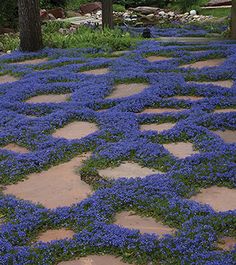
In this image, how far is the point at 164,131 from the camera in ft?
15.2

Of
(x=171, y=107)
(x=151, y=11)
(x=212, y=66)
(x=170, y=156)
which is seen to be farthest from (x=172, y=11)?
(x=170, y=156)

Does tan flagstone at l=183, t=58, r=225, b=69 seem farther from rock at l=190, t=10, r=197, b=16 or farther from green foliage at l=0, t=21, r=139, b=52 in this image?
rock at l=190, t=10, r=197, b=16

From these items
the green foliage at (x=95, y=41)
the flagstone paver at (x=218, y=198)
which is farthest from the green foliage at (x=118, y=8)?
the flagstone paver at (x=218, y=198)

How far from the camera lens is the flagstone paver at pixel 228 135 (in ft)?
14.4

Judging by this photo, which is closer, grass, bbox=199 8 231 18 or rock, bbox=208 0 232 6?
grass, bbox=199 8 231 18

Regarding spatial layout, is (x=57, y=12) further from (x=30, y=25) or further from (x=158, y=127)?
(x=158, y=127)

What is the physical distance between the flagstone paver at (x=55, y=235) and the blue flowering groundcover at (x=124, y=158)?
1.8 inches

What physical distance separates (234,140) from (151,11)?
1536 centimetres

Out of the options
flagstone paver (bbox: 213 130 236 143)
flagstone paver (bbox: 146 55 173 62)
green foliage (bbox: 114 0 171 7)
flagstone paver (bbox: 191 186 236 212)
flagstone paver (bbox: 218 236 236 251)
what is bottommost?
green foliage (bbox: 114 0 171 7)

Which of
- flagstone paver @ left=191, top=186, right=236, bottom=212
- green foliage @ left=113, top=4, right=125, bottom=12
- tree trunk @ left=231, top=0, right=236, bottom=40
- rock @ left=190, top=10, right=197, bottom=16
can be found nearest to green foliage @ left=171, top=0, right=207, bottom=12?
rock @ left=190, top=10, right=197, bottom=16

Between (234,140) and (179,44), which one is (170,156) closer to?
(234,140)

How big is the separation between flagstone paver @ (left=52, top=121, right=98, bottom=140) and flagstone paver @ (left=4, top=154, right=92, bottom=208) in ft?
2.28

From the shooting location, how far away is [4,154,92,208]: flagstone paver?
3586mm

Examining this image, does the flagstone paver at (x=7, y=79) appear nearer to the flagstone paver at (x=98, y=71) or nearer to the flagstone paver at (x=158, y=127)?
the flagstone paver at (x=98, y=71)
